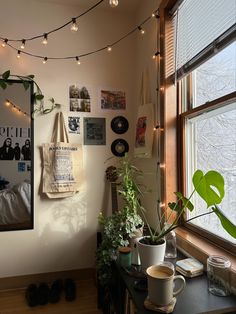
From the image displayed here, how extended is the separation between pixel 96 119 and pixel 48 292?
161 cm

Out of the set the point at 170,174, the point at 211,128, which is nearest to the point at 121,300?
the point at 170,174

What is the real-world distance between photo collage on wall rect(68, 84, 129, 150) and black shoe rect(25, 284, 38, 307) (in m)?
1.38

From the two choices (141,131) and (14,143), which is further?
(14,143)

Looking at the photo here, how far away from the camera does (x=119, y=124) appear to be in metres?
2.45

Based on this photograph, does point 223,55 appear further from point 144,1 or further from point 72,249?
point 72,249

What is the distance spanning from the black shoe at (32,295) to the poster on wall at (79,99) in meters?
1.65

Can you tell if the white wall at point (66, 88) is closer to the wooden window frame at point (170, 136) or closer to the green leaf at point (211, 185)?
the wooden window frame at point (170, 136)

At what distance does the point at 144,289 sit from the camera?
1.09 meters

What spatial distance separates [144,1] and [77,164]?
1635mm

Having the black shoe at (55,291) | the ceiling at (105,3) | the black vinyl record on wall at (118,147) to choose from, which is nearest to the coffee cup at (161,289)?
the black shoe at (55,291)

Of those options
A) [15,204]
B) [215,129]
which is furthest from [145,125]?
[15,204]

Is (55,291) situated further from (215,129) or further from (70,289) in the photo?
(215,129)

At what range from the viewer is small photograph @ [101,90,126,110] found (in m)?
2.41

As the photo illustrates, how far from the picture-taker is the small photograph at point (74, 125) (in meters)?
2.33
